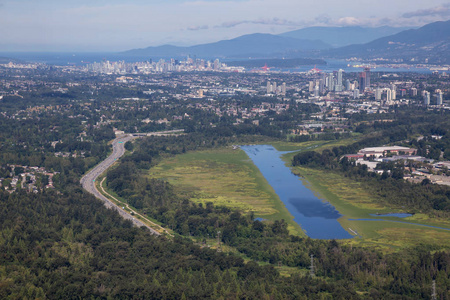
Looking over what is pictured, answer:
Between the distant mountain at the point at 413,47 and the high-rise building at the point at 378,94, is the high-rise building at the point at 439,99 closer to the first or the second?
the high-rise building at the point at 378,94

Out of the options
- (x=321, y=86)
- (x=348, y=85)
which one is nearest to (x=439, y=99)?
(x=348, y=85)

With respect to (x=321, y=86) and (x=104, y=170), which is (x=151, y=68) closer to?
(x=321, y=86)

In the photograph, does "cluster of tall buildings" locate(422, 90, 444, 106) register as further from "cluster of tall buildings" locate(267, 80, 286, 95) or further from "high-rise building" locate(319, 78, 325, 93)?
"cluster of tall buildings" locate(267, 80, 286, 95)

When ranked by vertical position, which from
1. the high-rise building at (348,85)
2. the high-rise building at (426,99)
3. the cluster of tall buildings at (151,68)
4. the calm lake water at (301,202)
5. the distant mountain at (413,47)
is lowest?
the calm lake water at (301,202)

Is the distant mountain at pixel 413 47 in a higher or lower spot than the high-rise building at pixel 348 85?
higher

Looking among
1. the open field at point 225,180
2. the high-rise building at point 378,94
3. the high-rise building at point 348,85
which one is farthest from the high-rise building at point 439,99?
the open field at point 225,180

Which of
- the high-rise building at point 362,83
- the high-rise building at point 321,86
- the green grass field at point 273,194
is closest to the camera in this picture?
the green grass field at point 273,194
